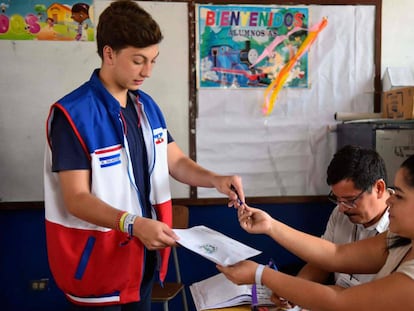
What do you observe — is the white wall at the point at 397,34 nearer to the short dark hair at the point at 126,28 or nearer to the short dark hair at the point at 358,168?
the short dark hair at the point at 358,168

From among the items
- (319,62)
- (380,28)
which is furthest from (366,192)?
(380,28)

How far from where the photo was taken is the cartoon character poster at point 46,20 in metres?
2.51

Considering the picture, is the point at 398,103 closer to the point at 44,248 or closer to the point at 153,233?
the point at 153,233

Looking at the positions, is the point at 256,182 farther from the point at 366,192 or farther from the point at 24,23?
the point at 24,23

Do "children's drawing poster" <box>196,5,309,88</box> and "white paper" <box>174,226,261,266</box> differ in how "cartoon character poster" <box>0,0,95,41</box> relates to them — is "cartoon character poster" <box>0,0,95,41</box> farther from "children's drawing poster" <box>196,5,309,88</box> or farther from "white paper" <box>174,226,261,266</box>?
"white paper" <box>174,226,261,266</box>

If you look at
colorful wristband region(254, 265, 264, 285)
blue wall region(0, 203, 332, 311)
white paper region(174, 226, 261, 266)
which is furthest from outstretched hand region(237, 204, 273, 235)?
blue wall region(0, 203, 332, 311)

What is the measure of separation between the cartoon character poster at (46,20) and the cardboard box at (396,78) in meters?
1.87

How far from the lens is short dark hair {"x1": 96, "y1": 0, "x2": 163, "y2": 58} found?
123 centimetres

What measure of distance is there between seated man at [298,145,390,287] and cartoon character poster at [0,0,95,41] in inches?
67.1

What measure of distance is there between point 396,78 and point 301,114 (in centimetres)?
64

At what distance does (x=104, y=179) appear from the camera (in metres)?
1.23

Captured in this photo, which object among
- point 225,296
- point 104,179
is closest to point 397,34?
point 225,296

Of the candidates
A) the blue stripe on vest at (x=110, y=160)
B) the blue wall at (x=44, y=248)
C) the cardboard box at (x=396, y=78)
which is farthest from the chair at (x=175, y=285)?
the cardboard box at (x=396, y=78)

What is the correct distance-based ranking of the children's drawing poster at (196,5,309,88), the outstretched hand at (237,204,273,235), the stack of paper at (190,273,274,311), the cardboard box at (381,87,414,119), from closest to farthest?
1. the stack of paper at (190,273,274,311)
2. the outstretched hand at (237,204,273,235)
3. the cardboard box at (381,87,414,119)
4. the children's drawing poster at (196,5,309,88)
